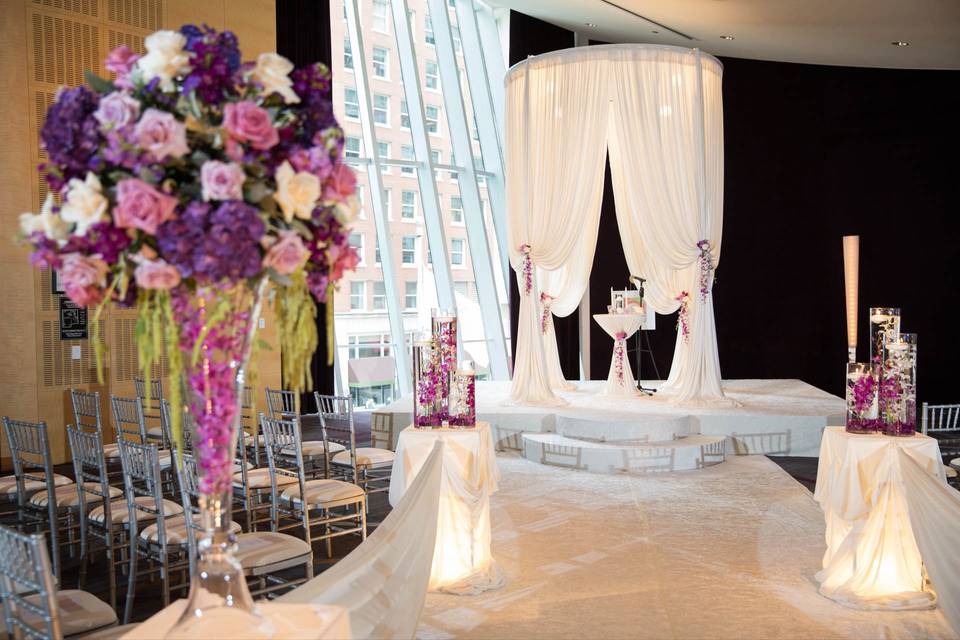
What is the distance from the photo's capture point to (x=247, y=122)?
147 centimetres

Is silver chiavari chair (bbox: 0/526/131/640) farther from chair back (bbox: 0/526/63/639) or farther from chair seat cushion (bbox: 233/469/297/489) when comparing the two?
chair seat cushion (bbox: 233/469/297/489)

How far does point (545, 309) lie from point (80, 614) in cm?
679

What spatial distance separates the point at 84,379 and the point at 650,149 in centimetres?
583

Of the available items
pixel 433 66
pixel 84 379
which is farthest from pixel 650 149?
pixel 84 379

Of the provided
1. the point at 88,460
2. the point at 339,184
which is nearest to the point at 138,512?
the point at 88,460

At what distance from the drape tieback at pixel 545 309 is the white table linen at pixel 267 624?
24.1ft

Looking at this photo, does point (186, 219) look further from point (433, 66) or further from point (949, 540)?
point (433, 66)

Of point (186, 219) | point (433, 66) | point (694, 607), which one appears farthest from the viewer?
point (433, 66)

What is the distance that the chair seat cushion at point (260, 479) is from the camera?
4988 mm

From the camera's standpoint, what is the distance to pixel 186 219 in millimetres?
1467

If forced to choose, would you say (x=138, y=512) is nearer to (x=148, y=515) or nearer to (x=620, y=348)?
(x=148, y=515)

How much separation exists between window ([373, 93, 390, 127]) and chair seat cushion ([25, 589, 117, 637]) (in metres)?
9.40

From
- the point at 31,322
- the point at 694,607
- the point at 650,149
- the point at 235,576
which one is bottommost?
the point at 694,607

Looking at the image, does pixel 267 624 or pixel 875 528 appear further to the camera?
pixel 875 528
